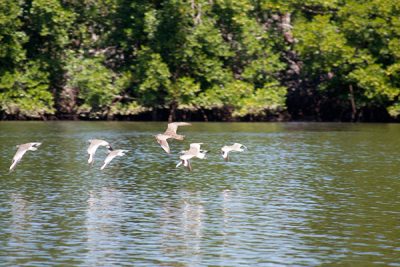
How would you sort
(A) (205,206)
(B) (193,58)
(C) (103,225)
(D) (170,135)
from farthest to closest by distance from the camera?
(B) (193,58)
(D) (170,135)
(A) (205,206)
(C) (103,225)

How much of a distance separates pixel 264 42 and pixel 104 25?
10033mm

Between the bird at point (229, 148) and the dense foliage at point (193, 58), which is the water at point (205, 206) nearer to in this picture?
the bird at point (229, 148)

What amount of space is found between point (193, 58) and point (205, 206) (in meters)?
36.8

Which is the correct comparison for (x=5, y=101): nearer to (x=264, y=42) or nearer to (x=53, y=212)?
(x=264, y=42)

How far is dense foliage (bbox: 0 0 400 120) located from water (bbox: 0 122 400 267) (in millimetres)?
15579

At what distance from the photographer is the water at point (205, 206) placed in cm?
2183

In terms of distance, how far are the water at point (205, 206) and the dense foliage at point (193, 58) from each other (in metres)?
15.6

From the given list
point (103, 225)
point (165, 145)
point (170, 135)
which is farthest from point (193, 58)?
point (103, 225)

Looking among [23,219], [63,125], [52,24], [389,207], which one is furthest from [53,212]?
[52,24]

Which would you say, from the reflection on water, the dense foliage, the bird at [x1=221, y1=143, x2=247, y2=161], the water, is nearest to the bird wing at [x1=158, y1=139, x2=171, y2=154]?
the water

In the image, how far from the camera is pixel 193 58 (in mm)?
64562

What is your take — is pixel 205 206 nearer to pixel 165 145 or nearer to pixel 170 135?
pixel 165 145

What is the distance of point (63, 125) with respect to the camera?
59594 mm

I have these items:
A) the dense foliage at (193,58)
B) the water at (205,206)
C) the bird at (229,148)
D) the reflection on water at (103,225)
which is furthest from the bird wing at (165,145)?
the dense foliage at (193,58)
